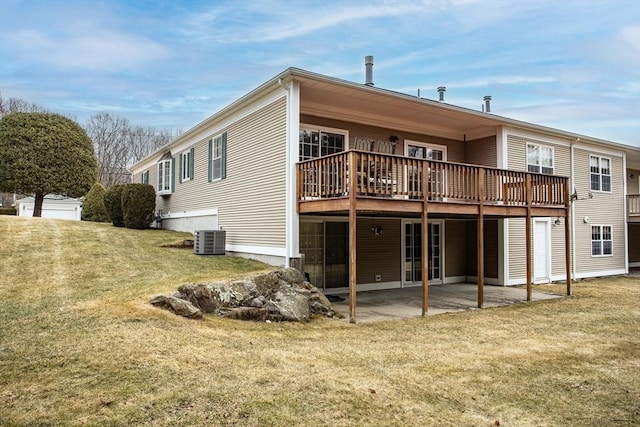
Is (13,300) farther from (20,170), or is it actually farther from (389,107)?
(20,170)

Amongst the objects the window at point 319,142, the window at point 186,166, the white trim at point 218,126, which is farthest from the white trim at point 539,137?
the window at point 186,166

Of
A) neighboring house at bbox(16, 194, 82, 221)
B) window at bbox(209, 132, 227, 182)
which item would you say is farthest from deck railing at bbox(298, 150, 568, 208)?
neighboring house at bbox(16, 194, 82, 221)

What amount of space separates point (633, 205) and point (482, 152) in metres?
8.09

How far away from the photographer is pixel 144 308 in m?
6.52

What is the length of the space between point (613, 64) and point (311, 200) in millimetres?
12292

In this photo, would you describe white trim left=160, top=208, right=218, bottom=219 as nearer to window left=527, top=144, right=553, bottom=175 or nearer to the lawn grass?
the lawn grass

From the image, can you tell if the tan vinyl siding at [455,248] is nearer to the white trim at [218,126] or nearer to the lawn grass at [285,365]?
the lawn grass at [285,365]

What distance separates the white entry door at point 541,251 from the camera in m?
14.1

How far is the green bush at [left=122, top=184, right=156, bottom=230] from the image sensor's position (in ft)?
51.2

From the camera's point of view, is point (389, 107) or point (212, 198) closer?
point (389, 107)

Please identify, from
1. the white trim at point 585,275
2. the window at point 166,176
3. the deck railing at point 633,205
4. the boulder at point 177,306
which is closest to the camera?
the boulder at point 177,306

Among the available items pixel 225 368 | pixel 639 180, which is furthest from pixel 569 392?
pixel 639 180

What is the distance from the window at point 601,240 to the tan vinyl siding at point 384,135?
634cm

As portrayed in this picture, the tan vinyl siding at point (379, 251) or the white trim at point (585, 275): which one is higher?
the tan vinyl siding at point (379, 251)
